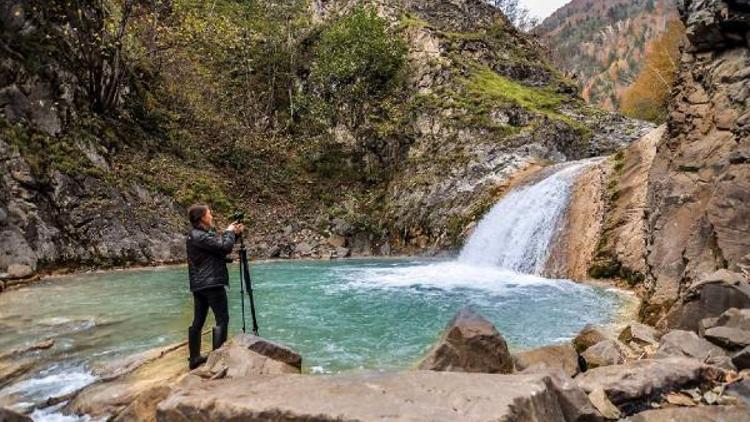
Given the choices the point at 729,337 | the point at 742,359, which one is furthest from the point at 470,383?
the point at 729,337

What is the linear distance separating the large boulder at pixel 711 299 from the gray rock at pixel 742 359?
1.43 meters

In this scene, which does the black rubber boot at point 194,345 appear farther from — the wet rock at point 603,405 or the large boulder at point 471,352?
the wet rock at point 603,405

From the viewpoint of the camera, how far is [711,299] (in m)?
7.89

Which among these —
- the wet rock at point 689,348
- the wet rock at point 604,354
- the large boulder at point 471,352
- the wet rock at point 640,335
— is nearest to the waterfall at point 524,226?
the wet rock at point 640,335

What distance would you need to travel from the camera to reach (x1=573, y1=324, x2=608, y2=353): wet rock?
8227 millimetres

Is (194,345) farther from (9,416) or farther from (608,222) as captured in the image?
(608,222)

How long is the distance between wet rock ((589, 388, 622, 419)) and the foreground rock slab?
277 mm

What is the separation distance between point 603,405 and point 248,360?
4239mm

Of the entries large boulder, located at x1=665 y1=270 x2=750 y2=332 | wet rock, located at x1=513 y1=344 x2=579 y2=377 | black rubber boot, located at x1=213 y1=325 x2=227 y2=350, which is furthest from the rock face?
black rubber boot, located at x1=213 y1=325 x2=227 y2=350

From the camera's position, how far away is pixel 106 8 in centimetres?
2650

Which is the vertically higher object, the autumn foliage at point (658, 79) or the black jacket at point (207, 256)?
the autumn foliage at point (658, 79)

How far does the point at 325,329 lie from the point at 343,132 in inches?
965

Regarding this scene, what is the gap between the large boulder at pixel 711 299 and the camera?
7642 mm

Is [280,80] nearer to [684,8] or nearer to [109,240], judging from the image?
[109,240]
